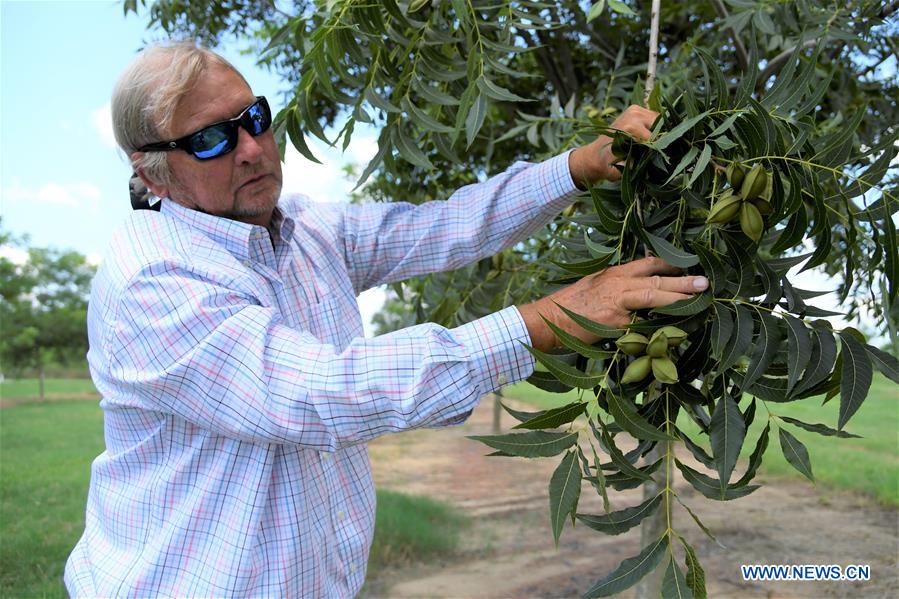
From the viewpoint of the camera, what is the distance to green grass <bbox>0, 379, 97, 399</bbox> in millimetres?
13648

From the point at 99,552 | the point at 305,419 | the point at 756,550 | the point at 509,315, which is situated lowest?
the point at 756,550

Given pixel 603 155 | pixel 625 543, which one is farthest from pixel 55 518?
pixel 603 155

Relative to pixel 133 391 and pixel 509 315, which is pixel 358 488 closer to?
pixel 133 391

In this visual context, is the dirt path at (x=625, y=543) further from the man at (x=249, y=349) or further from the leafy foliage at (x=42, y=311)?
the leafy foliage at (x=42, y=311)

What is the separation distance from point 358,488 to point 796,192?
3.80 ft

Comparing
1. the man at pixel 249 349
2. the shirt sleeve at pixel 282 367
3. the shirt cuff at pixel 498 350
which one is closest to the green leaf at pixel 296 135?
the man at pixel 249 349

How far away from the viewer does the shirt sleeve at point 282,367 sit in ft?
3.98

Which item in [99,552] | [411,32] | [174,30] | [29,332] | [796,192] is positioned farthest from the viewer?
[29,332]

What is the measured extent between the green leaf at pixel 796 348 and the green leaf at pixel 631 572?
0.33 m

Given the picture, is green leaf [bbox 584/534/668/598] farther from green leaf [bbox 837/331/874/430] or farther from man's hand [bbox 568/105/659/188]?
man's hand [bbox 568/105/659/188]

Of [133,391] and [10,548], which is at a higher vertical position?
[133,391]

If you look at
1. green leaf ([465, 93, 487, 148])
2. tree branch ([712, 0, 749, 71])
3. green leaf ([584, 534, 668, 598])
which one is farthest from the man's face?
tree branch ([712, 0, 749, 71])

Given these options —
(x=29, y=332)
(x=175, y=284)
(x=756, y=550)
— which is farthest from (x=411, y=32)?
(x=29, y=332)

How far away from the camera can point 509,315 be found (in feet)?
4.03
